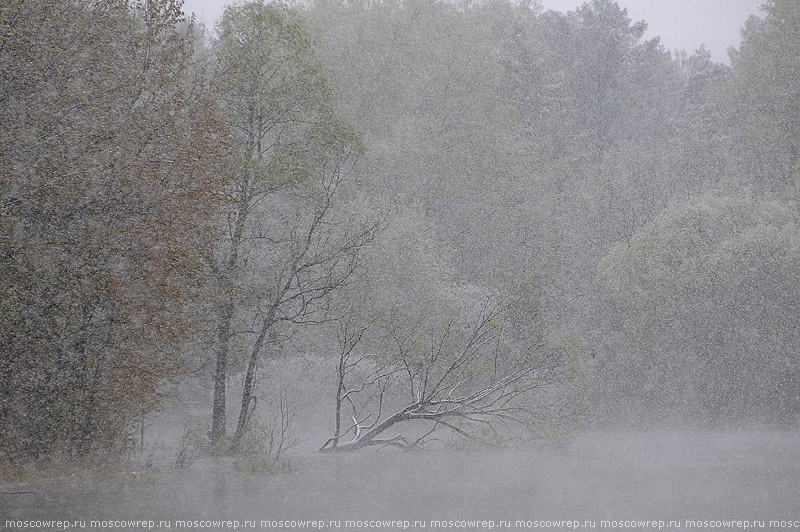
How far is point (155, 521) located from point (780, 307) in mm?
18770

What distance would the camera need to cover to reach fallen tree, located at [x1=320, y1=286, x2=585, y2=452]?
49.9 feet

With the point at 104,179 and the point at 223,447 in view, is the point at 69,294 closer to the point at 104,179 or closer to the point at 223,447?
the point at 104,179

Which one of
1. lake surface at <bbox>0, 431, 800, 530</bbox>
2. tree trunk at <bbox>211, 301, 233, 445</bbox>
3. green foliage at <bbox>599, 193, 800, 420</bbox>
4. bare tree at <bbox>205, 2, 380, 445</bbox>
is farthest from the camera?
green foliage at <bbox>599, 193, 800, 420</bbox>

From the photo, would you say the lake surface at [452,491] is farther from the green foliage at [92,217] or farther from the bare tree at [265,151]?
the bare tree at [265,151]

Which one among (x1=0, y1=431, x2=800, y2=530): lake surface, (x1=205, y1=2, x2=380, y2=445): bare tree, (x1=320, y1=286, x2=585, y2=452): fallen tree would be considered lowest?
(x1=0, y1=431, x2=800, y2=530): lake surface

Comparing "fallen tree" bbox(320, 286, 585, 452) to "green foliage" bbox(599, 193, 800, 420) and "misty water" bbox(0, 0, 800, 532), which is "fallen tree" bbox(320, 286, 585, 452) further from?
"green foliage" bbox(599, 193, 800, 420)

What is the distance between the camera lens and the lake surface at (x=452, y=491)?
375 inches

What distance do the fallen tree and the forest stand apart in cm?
13

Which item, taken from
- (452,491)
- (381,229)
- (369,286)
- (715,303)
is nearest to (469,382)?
(369,286)

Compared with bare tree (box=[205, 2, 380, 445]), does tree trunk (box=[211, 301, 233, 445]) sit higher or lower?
lower

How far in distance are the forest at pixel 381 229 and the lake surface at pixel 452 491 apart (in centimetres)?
88

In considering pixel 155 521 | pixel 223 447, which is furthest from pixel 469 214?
pixel 155 521

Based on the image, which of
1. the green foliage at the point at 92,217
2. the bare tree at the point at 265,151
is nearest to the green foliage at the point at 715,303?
the bare tree at the point at 265,151

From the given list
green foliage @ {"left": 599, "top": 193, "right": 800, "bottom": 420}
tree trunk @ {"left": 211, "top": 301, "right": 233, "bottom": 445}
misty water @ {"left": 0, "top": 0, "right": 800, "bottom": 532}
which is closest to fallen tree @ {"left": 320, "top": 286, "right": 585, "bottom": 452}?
misty water @ {"left": 0, "top": 0, "right": 800, "bottom": 532}
